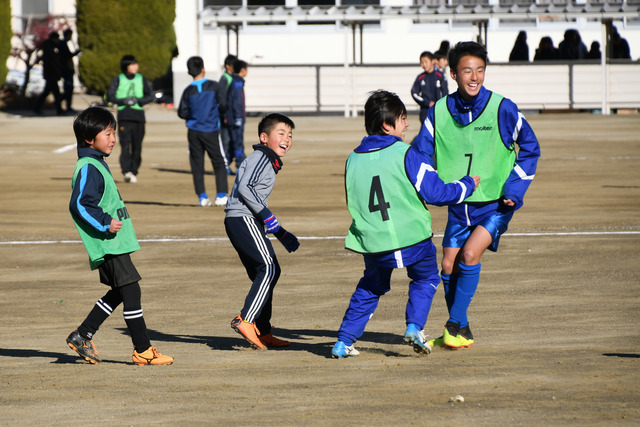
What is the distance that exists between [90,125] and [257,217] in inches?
44.8

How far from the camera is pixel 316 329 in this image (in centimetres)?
737

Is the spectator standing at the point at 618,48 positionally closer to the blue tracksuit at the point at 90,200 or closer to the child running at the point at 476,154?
the child running at the point at 476,154

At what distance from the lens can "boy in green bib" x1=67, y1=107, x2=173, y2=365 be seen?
6.14 m

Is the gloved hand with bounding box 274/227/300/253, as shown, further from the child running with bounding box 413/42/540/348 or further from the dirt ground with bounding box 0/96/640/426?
the child running with bounding box 413/42/540/348

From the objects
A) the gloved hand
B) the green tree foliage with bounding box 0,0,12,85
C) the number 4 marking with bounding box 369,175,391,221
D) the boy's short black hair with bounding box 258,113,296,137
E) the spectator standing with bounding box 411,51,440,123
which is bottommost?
the gloved hand

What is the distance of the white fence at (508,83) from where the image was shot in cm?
3272

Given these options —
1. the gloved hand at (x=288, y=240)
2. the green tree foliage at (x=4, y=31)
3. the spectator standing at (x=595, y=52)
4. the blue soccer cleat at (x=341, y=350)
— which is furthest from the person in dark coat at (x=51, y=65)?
the blue soccer cleat at (x=341, y=350)

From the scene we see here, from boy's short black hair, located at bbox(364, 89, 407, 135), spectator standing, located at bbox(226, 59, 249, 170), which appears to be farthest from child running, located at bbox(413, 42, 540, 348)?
spectator standing, located at bbox(226, 59, 249, 170)

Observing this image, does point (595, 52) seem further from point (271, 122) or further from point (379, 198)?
point (379, 198)

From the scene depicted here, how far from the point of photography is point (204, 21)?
104 ft

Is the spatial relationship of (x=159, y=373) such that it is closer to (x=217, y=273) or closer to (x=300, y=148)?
(x=217, y=273)

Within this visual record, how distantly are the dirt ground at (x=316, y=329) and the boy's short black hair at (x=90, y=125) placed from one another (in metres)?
1.32

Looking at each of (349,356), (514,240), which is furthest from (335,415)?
Answer: (514,240)

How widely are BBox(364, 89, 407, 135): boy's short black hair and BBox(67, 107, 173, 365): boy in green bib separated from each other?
1465 mm
